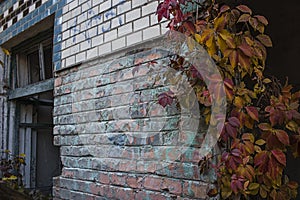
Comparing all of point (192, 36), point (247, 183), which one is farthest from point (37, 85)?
point (247, 183)

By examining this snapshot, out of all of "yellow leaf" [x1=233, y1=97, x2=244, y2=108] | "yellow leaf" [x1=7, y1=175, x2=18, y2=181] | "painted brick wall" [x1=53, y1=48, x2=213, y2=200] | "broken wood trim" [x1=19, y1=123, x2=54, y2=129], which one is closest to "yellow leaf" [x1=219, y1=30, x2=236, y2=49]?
"yellow leaf" [x1=233, y1=97, x2=244, y2=108]

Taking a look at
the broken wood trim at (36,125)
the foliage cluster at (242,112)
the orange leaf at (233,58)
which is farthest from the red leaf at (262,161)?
the broken wood trim at (36,125)

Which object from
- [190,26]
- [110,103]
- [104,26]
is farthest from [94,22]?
[190,26]

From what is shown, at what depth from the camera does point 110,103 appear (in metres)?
2.28

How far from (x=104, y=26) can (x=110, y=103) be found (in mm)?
594

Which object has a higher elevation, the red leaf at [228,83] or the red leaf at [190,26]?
the red leaf at [190,26]

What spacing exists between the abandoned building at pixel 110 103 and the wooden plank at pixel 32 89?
2 cm

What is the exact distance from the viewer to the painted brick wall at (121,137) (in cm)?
184

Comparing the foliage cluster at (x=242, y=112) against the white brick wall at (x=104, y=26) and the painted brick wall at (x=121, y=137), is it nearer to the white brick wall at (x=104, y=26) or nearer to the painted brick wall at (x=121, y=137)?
the painted brick wall at (x=121, y=137)

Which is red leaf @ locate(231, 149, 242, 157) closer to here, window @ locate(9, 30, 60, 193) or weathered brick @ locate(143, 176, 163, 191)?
weathered brick @ locate(143, 176, 163, 191)

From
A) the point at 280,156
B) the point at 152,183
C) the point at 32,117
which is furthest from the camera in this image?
the point at 32,117

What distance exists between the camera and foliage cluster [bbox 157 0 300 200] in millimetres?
1459

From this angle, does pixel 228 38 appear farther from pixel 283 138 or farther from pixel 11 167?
pixel 11 167

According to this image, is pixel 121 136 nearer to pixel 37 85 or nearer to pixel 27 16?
pixel 37 85
